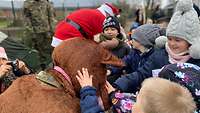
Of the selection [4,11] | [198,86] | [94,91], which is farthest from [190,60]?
[4,11]

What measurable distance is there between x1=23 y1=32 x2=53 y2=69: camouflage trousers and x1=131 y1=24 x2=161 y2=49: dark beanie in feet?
15.4

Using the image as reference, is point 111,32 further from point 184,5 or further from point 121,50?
point 184,5

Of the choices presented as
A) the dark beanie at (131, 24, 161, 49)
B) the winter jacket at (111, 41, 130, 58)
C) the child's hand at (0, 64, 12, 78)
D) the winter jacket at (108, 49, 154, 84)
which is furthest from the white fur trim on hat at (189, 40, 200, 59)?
the winter jacket at (111, 41, 130, 58)

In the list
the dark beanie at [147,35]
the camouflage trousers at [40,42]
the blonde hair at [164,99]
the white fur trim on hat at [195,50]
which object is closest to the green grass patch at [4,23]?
the camouflage trousers at [40,42]

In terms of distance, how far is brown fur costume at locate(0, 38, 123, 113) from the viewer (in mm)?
2154

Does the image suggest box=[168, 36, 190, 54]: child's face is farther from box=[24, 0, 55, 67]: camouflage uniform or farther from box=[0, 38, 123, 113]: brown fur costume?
box=[24, 0, 55, 67]: camouflage uniform

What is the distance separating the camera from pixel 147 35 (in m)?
4.22

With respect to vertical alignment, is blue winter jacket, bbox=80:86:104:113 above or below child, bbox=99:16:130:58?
above

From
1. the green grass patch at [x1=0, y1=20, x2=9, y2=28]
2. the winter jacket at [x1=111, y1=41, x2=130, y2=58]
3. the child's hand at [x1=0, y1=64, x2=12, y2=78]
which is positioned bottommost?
the green grass patch at [x1=0, y1=20, x2=9, y2=28]

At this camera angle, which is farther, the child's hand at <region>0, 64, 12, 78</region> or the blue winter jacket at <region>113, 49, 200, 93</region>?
the child's hand at <region>0, 64, 12, 78</region>

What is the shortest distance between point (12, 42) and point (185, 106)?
5425 millimetres

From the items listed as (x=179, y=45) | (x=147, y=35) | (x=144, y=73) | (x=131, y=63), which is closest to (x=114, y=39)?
(x=131, y=63)

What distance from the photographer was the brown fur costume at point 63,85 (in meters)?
2.15

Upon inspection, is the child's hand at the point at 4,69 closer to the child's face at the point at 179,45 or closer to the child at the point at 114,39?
the child's face at the point at 179,45
